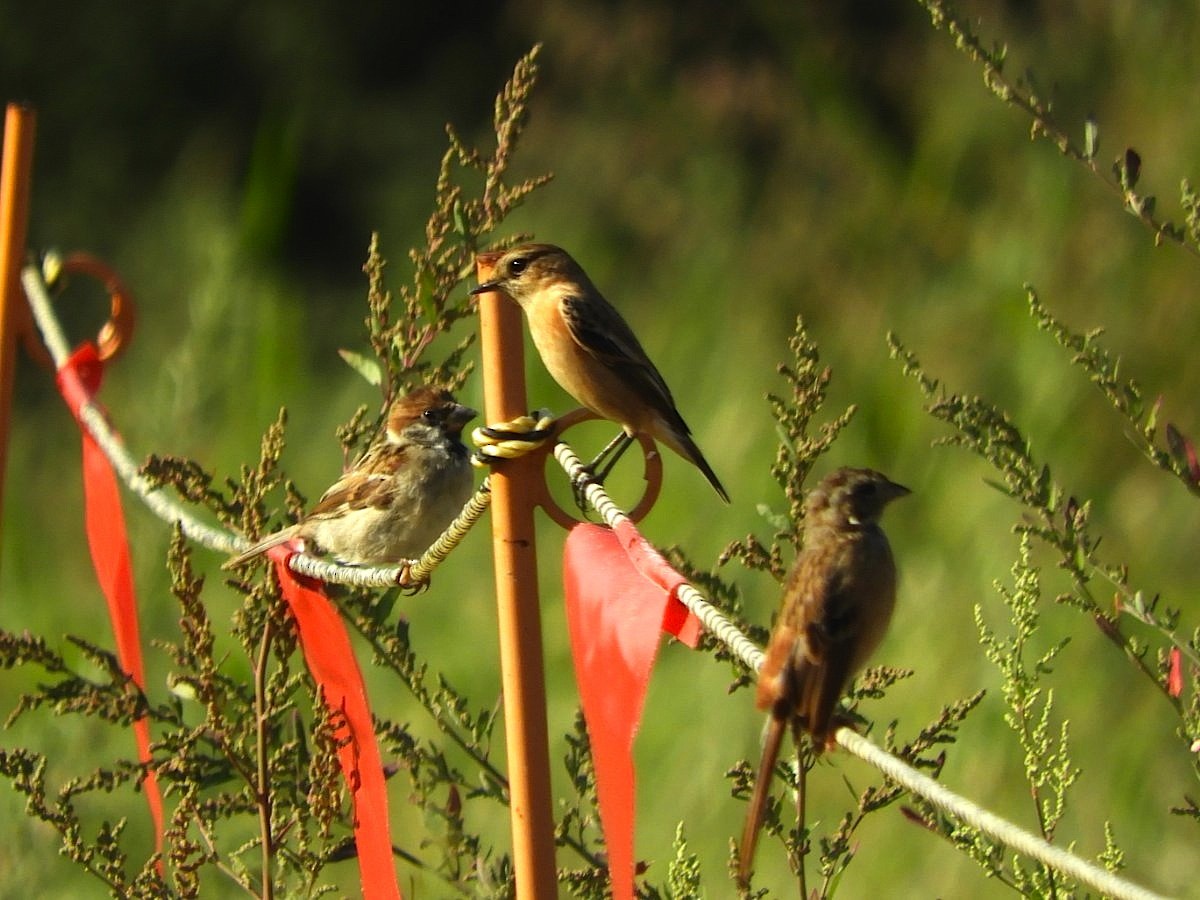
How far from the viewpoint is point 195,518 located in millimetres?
2678

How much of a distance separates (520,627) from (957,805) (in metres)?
0.61

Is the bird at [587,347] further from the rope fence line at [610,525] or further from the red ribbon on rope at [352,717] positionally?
the red ribbon on rope at [352,717]

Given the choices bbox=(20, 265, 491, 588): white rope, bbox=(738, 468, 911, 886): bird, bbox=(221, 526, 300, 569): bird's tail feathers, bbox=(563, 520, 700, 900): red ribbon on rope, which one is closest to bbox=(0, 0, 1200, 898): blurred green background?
bbox=(738, 468, 911, 886): bird

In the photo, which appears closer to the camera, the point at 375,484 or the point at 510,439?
the point at 510,439

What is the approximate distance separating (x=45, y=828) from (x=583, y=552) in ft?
7.56

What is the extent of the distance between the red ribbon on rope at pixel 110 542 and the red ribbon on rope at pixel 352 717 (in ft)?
0.95

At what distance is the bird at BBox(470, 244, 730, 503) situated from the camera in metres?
3.53

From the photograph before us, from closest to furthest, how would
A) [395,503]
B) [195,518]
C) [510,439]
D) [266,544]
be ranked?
[510,439] < [266,544] < [195,518] < [395,503]

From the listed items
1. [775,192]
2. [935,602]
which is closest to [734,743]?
[935,602]

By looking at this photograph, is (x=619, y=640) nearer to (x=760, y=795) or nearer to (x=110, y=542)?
(x=760, y=795)

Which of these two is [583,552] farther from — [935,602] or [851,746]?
[935,602]

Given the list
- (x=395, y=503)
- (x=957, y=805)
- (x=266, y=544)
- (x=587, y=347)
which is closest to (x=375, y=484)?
(x=395, y=503)

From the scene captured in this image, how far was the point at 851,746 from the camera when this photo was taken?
5.38ft

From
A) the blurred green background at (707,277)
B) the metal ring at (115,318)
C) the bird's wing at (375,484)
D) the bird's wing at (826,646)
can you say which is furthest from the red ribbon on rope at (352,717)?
the bird's wing at (375,484)
